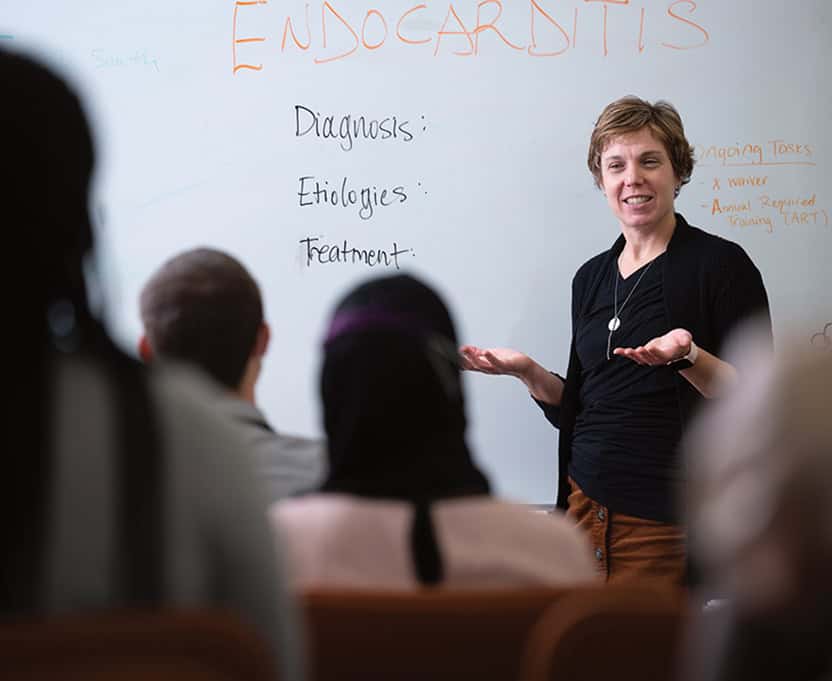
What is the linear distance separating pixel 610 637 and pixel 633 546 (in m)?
1.74

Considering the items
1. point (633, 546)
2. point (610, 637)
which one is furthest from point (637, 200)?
point (610, 637)

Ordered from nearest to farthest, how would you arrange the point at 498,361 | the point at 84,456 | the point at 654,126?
the point at 84,456 < the point at 654,126 < the point at 498,361

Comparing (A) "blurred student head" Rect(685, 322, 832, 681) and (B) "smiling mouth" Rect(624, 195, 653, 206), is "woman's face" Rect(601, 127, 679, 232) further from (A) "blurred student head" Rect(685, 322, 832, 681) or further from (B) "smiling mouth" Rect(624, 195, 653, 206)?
(A) "blurred student head" Rect(685, 322, 832, 681)

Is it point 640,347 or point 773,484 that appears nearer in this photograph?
point 773,484

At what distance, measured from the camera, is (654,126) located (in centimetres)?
295

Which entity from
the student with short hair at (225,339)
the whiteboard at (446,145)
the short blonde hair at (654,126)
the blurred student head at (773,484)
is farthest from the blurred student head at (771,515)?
the whiteboard at (446,145)

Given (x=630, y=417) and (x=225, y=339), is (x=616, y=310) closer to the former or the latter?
(x=630, y=417)

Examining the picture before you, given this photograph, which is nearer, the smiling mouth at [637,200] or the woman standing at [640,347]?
the woman standing at [640,347]

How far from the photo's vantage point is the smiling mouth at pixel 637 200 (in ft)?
9.68

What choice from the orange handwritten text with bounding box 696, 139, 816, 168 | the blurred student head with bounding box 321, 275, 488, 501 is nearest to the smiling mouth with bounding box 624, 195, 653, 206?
the orange handwritten text with bounding box 696, 139, 816, 168

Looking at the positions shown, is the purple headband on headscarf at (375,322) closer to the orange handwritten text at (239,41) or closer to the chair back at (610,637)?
the chair back at (610,637)

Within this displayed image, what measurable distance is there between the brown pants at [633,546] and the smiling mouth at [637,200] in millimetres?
827

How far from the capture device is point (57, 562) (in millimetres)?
893

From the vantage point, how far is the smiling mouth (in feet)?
9.68
